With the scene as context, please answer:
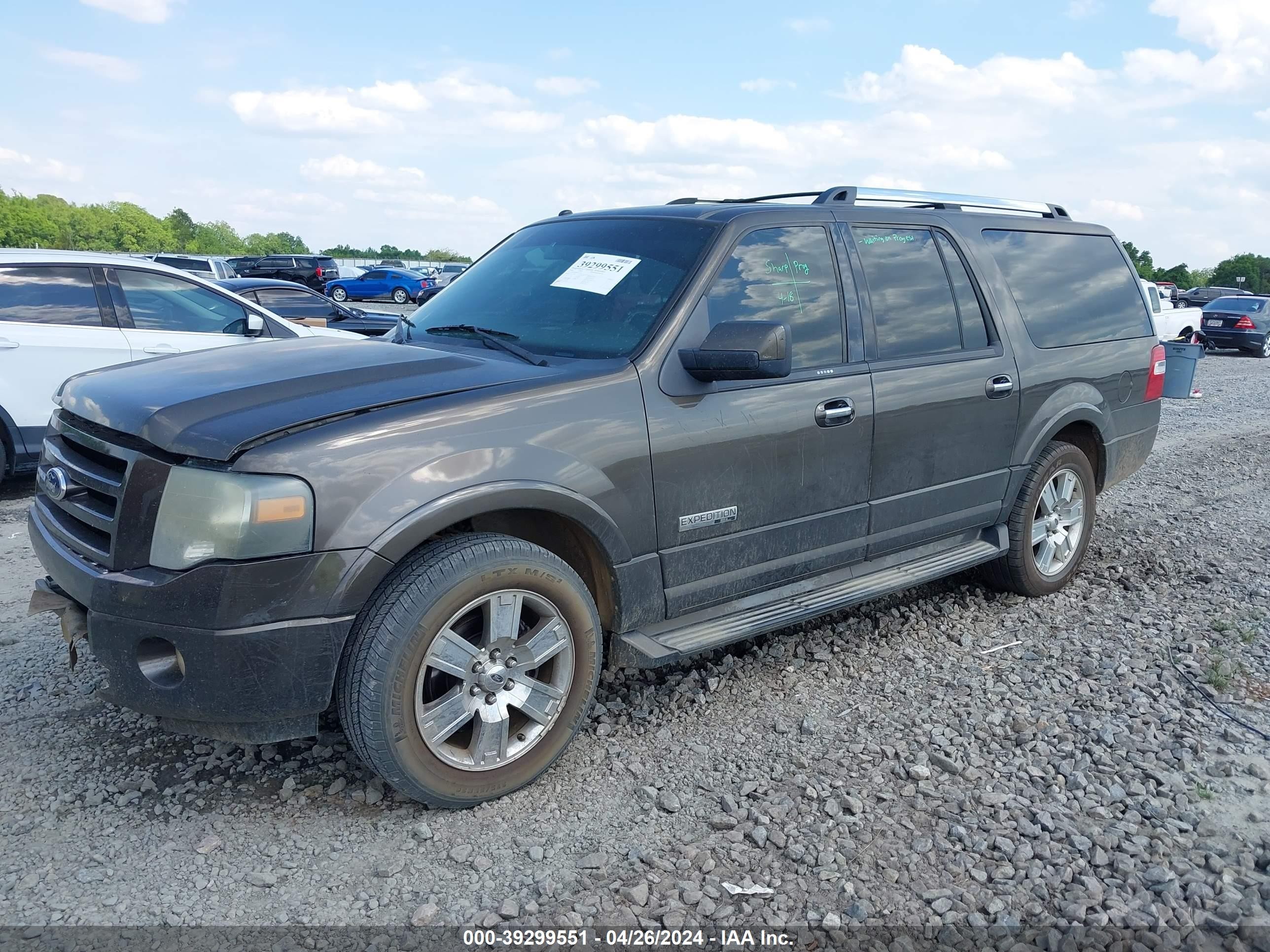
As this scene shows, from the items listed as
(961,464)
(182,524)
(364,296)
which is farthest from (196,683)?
(364,296)

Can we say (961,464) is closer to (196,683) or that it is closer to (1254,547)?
(1254,547)

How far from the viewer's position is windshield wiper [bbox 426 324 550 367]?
3590 millimetres

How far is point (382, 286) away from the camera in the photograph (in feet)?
126

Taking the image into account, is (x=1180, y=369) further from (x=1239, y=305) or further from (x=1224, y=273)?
(x=1224, y=273)

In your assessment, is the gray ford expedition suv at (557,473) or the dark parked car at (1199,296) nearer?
the gray ford expedition suv at (557,473)

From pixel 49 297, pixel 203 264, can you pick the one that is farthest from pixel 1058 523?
pixel 203 264

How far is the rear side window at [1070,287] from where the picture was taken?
16.2 ft

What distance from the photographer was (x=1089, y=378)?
5164 millimetres

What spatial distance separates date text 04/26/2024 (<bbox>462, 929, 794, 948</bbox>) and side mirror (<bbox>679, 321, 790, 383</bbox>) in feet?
5.78

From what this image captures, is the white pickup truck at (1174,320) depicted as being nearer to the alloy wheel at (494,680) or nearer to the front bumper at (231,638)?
the alloy wheel at (494,680)

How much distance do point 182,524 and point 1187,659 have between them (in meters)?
4.13

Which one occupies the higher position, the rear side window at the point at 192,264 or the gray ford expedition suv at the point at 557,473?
the rear side window at the point at 192,264

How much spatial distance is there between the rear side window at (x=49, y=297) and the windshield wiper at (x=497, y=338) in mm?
4393

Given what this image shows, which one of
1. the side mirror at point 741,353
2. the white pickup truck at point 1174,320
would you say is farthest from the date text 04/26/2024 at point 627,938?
the white pickup truck at point 1174,320
